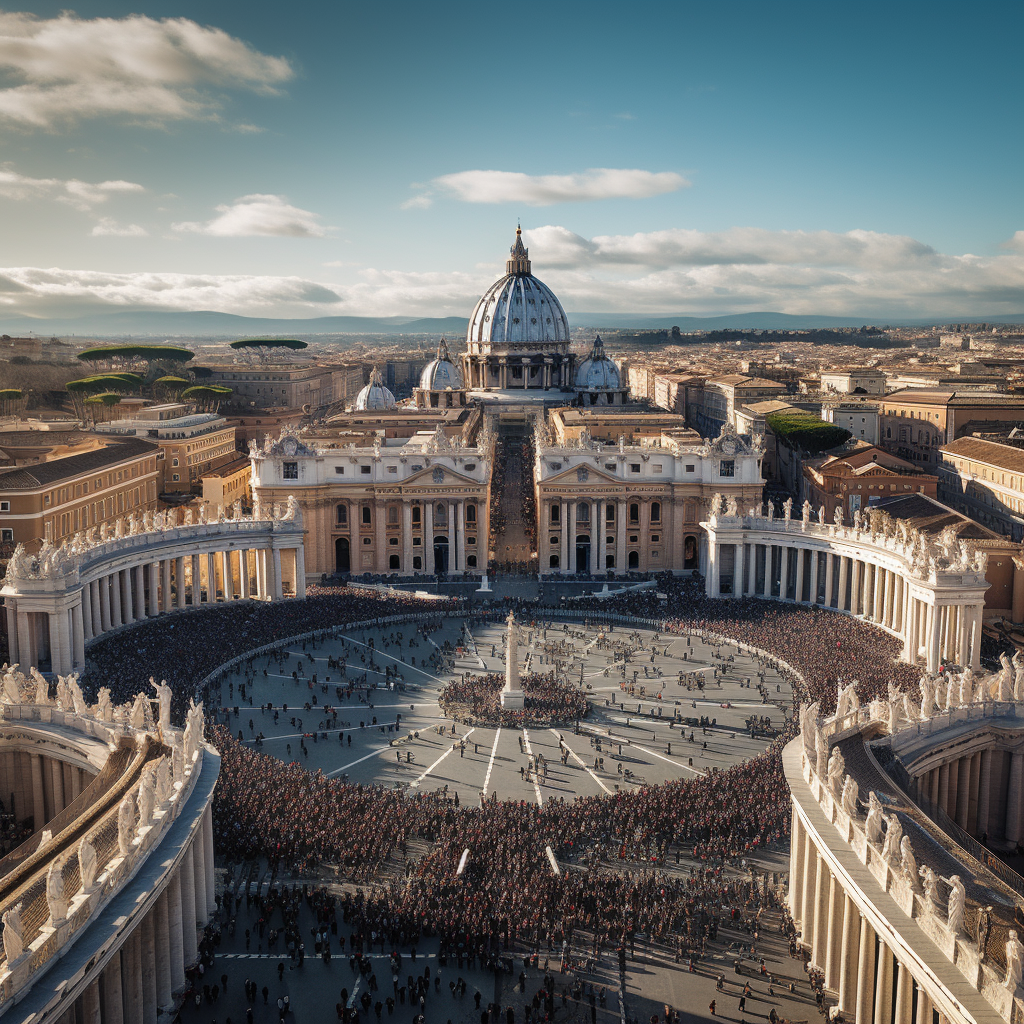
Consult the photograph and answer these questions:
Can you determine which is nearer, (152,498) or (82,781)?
(82,781)

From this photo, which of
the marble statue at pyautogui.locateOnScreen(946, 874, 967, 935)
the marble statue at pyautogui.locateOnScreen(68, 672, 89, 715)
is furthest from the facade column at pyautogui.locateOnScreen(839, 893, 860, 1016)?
the marble statue at pyautogui.locateOnScreen(68, 672, 89, 715)

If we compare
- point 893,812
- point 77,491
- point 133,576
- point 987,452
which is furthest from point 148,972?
point 987,452

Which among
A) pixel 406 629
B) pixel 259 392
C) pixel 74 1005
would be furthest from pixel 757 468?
pixel 259 392

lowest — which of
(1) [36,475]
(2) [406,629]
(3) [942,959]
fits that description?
(2) [406,629]

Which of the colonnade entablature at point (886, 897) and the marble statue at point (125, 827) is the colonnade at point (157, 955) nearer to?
the marble statue at point (125, 827)

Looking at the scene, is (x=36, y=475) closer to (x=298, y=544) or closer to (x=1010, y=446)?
(x=298, y=544)
